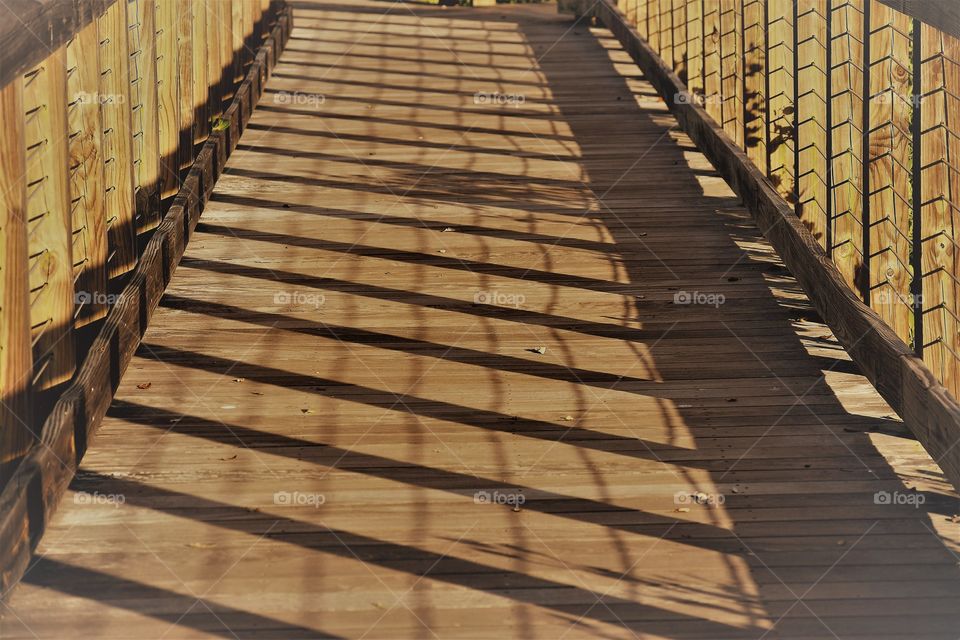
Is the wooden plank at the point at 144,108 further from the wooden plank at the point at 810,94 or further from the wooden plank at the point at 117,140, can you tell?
the wooden plank at the point at 810,94

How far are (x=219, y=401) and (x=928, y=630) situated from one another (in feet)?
6.99

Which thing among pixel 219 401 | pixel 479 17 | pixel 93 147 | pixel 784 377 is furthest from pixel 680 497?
pixel 479 17

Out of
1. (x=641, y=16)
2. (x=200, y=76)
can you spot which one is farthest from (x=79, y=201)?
(x=641, y=16)

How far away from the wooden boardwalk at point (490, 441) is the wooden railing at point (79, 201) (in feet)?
0.49

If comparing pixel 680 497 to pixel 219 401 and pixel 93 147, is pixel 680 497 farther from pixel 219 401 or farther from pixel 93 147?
pixel 93 147

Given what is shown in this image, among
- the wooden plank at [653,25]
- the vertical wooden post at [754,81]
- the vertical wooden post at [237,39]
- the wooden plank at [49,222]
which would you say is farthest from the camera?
the wooden plank at [653,25]

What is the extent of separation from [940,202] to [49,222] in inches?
103

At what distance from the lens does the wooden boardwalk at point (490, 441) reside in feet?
9.52

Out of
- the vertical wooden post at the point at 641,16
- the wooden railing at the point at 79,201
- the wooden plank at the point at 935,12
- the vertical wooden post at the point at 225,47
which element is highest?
the wooden plank at the point at 935,12

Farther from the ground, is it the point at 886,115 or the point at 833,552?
the point at 886,115

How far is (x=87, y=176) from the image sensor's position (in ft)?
13.9

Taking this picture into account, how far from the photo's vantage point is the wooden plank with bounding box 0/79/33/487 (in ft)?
10.1

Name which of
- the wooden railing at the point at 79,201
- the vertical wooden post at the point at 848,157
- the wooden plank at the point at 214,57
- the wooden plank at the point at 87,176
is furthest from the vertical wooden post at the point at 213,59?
the vertical wooden post at the point at 848,157

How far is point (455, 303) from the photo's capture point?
4.76m
